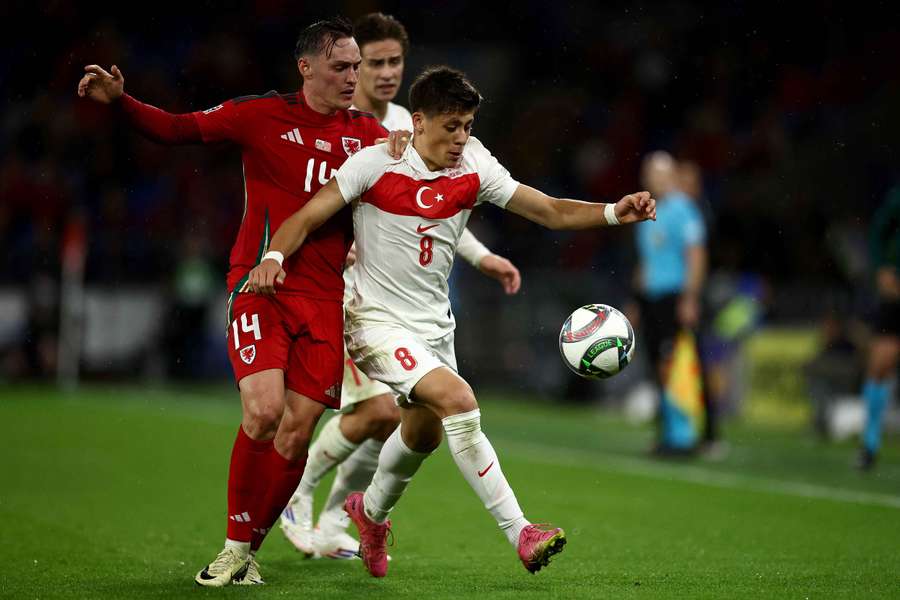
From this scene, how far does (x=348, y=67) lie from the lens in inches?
223

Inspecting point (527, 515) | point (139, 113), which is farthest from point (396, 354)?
point (527, 515)

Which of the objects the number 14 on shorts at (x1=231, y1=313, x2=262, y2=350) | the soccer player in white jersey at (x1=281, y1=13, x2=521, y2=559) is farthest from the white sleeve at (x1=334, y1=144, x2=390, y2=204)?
the soccer player in white jersey at (x1=281, y1=13, x2=521, y2=559)

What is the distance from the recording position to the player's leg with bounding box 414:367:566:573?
5.24m

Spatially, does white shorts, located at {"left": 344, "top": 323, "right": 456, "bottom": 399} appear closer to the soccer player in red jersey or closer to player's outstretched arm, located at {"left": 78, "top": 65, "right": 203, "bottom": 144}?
the soccer player in red jersey

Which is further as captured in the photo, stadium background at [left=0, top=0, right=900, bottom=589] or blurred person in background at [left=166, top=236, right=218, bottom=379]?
blurred person in background at [left=166, top=236, right=218, bottom=379]

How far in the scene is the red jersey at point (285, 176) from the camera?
5648mm

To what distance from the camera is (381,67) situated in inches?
261

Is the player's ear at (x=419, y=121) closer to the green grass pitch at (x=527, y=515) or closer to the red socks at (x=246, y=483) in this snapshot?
the red socks at (x=246, y=483)

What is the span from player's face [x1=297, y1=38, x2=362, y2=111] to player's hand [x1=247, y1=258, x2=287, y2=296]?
0.87 m

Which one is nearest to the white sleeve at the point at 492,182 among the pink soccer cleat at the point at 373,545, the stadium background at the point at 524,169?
the pink soccer cleat at the point at 373,545

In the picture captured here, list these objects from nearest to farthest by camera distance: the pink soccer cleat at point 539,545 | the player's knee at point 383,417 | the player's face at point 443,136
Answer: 1. the pink soccer cleat at point 539,545
2. the player's face at point 443,136
3. the player's knee at point 383,417

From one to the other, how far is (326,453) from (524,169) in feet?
44.3

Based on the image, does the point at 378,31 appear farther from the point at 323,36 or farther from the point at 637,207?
the point at 637,207

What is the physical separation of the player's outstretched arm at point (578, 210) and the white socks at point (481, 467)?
94 centimetres
